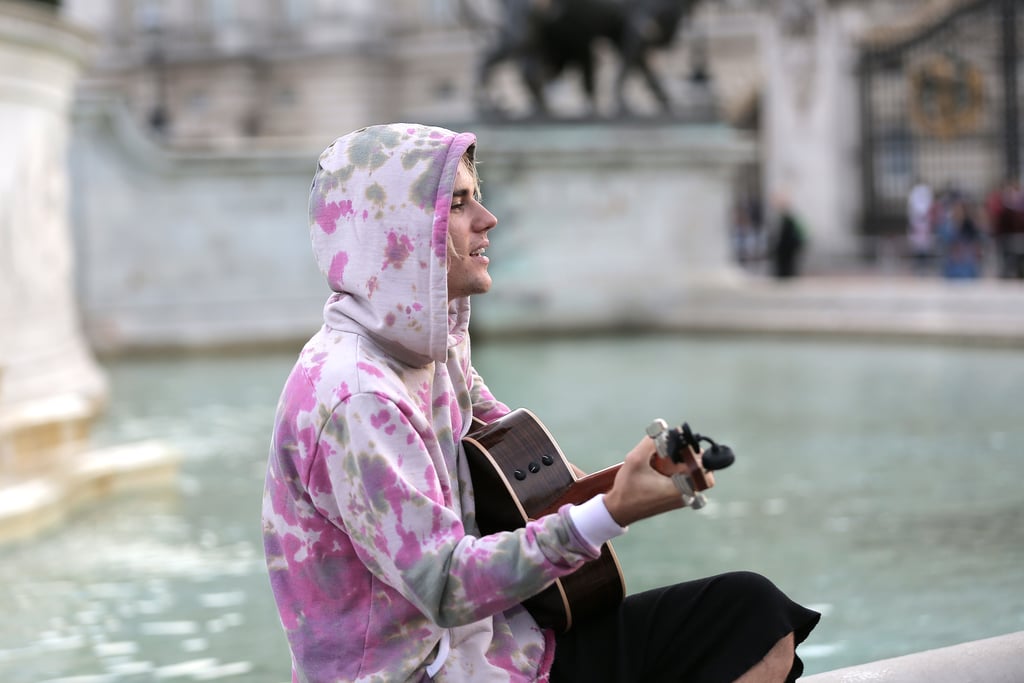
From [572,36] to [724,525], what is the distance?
36.1ft

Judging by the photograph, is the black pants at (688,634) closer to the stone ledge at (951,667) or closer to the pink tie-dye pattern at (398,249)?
the stone ledge at (951,667)

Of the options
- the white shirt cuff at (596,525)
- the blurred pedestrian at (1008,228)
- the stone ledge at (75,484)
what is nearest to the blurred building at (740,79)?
the stone ledge at (75,484)

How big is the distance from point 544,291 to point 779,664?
521 inches

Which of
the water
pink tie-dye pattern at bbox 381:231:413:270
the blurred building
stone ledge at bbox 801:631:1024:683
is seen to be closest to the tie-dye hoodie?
Result: pink tie-dye pattern at bbox 381:231:413:270

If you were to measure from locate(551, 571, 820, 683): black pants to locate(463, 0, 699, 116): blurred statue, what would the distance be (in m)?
13.7


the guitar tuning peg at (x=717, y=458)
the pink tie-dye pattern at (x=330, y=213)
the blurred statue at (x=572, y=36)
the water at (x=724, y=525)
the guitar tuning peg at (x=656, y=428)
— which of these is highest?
the blurred statue at (x=572, y=36)

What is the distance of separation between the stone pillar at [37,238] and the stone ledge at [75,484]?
105 millimetres

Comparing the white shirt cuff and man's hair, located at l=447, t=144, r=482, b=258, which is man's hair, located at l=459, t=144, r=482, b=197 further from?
the white shirt cuff

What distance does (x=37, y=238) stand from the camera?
25.2 feet

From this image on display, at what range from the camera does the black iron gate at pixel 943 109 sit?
21.2m

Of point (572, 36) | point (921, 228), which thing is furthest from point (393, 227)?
point (921, 228)

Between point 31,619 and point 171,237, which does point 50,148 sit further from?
point 171,237

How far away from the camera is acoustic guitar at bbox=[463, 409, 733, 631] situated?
2.42m

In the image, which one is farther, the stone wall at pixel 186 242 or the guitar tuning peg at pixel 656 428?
the stone wall at pixel 186 242
